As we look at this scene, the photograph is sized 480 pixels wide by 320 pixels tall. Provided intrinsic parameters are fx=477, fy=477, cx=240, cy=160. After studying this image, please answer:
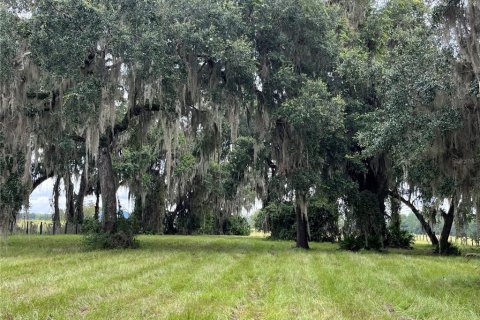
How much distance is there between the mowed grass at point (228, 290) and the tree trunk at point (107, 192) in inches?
167

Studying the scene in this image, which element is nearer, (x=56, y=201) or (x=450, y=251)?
(x=450, y=251)

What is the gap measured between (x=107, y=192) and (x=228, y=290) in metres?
9.34

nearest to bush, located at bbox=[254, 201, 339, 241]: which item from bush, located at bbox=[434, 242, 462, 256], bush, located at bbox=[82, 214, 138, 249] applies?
bush, located at bbox=[434, 242, 462, 256]

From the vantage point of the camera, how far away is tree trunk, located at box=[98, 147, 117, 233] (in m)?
14.9

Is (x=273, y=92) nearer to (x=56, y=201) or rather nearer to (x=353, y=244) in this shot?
(x=353, y=244)

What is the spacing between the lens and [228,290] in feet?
22.0

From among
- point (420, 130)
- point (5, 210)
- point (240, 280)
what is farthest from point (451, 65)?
point (5, 210)

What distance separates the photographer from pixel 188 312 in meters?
5.06

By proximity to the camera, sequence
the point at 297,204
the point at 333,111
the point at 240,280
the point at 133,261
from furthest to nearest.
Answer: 1. the point at 297,204
2. the point at 333,111
3. the point at 133,261
4. the point at 240,280

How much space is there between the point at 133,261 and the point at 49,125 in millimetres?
6174

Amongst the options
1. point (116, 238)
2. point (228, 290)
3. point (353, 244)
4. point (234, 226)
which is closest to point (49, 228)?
point (234, 226)

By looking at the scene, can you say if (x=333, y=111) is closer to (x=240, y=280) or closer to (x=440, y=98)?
(x=440, y=98)

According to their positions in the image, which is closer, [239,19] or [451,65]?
[451,65]

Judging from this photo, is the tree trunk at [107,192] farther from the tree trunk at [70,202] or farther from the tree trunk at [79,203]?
the tree trunk at [79,203]
